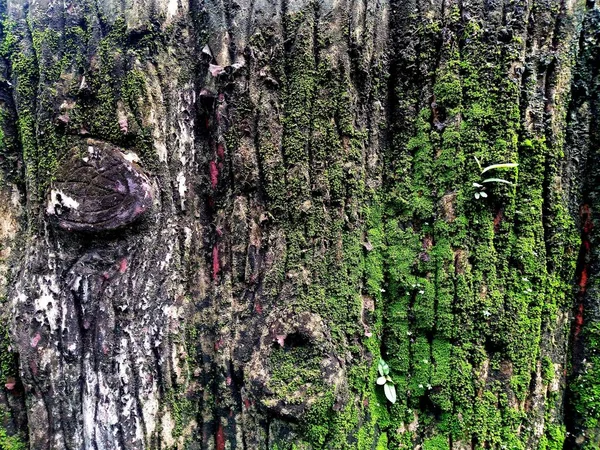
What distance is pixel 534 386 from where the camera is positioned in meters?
2.38

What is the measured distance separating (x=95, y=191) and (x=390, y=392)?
1.98 m

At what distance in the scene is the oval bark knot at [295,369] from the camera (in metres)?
2.05

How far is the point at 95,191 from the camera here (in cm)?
210

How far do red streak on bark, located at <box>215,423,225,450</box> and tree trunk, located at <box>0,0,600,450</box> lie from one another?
0.6 inches

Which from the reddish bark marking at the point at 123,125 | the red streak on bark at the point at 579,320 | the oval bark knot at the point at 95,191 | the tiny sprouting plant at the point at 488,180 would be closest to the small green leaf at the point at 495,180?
the tiny sprouting plant at the point at 488,180

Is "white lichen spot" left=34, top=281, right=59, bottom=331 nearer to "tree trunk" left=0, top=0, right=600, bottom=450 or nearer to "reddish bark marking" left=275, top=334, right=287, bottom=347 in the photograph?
"tree trunk" left=0, top=0, right=600, bottom=450

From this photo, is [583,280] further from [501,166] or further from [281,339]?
[281,339]

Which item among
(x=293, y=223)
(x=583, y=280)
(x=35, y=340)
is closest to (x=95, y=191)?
(x=35, y=340)

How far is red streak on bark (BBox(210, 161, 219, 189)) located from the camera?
2398 millimetres

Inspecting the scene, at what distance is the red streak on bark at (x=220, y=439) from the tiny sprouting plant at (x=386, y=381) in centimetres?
93

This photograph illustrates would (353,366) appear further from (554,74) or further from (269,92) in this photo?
(554,74)

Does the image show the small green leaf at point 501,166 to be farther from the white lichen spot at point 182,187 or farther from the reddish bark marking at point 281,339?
the white lichen spot at point 182,187

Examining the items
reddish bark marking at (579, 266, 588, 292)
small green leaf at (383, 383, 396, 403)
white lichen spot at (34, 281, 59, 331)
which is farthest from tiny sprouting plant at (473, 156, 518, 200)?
white lichen spot at (34, 281, 59, 331)

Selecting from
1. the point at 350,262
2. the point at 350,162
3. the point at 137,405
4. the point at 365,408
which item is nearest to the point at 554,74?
the point at 350,162
